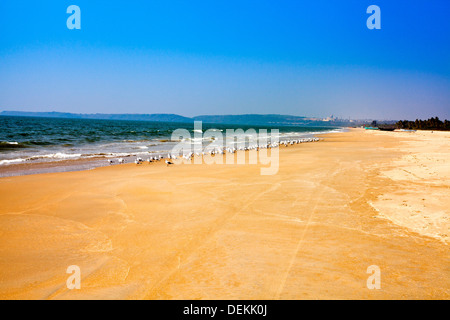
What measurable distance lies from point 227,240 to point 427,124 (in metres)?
96.5

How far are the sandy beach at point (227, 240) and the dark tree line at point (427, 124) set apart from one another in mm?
83751

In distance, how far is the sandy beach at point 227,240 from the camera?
3752mm

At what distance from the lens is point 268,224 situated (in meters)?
6.07

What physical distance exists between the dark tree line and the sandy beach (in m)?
83.8

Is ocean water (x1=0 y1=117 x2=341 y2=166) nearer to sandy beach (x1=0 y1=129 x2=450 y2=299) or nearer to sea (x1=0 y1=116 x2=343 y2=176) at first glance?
sea (x1=0 y1=116 x2=343 y2=176)

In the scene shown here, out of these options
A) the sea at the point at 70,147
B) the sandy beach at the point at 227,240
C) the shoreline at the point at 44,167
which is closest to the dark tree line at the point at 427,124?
the sea at the point at 70,147

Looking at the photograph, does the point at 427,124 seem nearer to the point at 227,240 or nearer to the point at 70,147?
the point at 70,147

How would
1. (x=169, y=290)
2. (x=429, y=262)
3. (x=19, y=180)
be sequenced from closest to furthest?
(x=169, y=290) < (x=429, y=262) < (x=19, y=180)

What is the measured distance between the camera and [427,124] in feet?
259

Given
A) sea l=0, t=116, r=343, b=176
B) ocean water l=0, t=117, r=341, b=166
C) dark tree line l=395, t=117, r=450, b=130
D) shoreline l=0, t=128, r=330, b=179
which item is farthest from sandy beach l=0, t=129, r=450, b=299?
dark tree line l=395, t=117, r=450, b=130

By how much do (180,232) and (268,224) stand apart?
6.63 ft
